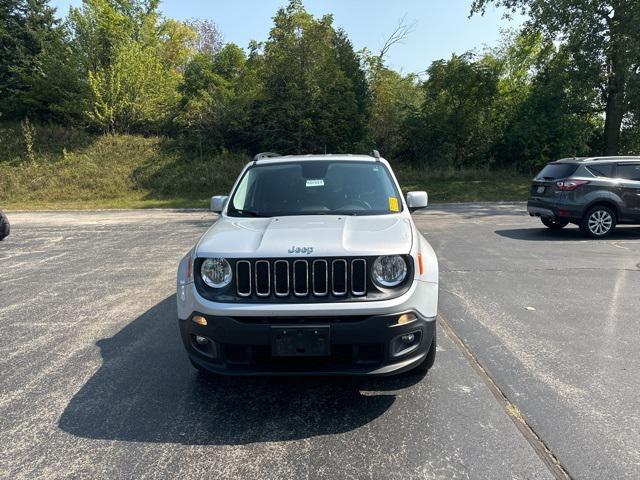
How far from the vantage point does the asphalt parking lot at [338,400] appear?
285cm

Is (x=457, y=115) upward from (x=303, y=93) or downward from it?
downward

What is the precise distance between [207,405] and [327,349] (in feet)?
3.44

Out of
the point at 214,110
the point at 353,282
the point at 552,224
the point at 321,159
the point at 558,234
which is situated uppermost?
the point at 214,110

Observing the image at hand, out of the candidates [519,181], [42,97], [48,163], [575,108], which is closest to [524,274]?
[519,181]

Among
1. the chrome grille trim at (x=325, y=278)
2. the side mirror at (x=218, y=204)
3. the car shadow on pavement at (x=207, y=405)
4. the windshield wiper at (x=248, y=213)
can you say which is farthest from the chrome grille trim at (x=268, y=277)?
the side mirror at (x=218, y=204)

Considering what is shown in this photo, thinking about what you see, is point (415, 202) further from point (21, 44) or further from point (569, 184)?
point (21, 44)

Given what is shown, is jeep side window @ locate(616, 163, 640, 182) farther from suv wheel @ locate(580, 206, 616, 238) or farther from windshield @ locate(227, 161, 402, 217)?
windshield @ locate(227, 161, 402, 217)

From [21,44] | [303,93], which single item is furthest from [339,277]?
[21,44]

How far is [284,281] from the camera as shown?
10.9ft

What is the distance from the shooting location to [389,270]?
11.1 feet

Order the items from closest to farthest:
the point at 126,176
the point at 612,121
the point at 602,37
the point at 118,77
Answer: the point at 602,37 → the point at 612,121 → the point at 126,176 → the point at 118,77

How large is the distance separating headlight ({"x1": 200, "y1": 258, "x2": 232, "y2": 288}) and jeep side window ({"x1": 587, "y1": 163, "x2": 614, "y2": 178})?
9.97 metres

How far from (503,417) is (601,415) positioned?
0.65m

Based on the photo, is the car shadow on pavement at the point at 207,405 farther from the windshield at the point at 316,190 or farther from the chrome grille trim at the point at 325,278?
the windshield at the point at 316,190
